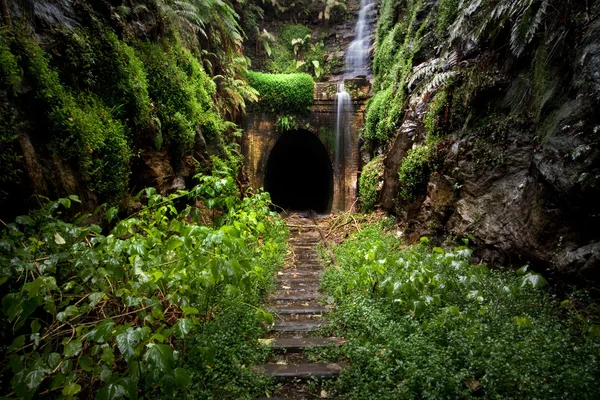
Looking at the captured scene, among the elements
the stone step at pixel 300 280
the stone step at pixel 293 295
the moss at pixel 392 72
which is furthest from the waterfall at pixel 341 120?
the stone step at pixel 293 295

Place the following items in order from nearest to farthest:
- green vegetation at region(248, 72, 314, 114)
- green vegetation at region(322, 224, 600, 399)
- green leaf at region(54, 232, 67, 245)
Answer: green vegetation at region(322, 224, 600, 399), green leaf at region(54, 232, 67, 245), green vegetation at region(248, 72, 314, 114)

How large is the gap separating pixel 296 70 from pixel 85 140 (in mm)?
14123

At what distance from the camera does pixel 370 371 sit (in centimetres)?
317

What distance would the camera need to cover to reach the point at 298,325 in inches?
177

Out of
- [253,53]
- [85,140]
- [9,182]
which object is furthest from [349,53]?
[9,182]

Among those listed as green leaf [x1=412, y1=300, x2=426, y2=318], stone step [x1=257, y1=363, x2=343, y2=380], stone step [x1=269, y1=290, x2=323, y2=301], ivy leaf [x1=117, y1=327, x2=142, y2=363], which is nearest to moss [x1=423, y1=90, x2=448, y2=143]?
stone step [x1=269, y1=290, x2=323, y2=301]

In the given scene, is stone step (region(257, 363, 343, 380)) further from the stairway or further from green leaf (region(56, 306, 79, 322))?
green leaf (region(56, 306, 79, 322))

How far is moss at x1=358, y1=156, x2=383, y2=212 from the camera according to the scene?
35.0 ft

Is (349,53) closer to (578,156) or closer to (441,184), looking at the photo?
(441,184)

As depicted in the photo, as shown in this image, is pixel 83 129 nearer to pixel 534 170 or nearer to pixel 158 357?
pixel 158 357

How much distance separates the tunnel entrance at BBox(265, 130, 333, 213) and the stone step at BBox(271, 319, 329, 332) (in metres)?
10.7

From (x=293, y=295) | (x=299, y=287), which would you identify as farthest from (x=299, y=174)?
(x=293, y=295)

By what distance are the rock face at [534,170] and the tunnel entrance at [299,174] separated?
9.29 meters

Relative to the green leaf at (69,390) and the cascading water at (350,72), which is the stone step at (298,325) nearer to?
the green leaf at (69,390)
